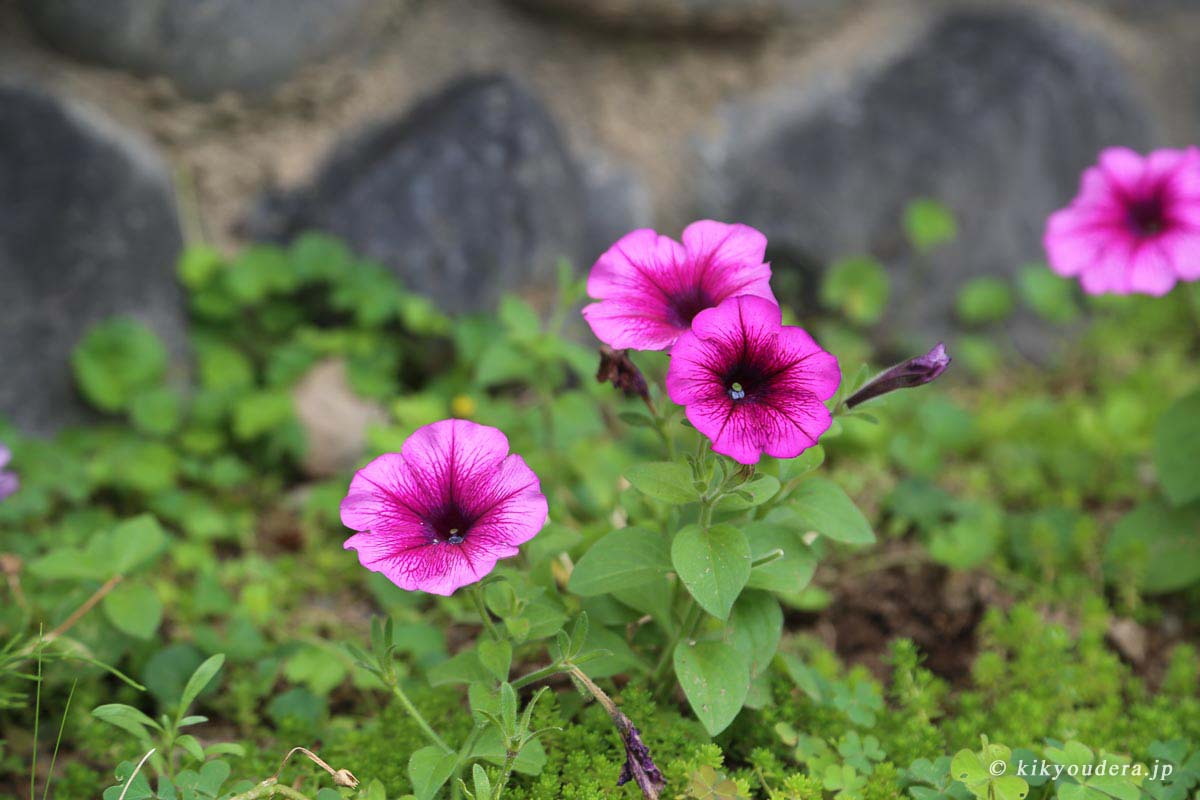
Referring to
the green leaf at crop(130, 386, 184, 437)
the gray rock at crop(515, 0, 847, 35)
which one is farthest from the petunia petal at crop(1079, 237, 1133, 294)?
the green leaf at crop(130, 386, 184, 437)

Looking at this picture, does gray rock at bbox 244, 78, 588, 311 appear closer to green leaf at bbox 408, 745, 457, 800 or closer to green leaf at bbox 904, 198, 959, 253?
green leaf at bbox 904, 198, 959, 253

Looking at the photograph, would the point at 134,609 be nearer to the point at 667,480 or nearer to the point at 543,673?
the point at 543,673

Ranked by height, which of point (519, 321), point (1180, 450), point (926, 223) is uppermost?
point (926, 223)

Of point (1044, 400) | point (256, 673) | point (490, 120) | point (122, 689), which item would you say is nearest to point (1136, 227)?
point (1044, 400)

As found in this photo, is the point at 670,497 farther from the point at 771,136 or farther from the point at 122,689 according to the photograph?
the point at 771,136

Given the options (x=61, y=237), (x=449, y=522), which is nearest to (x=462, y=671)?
(x=449, y=522)

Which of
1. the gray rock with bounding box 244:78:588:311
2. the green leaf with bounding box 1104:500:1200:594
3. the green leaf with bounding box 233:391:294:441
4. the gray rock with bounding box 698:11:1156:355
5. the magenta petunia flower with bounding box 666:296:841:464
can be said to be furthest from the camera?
the gray rock with bounding box 698:11:1156:355
